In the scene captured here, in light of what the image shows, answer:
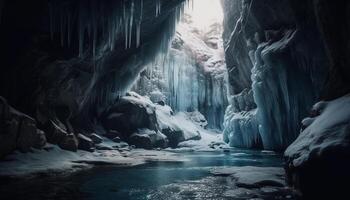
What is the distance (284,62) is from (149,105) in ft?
60.6

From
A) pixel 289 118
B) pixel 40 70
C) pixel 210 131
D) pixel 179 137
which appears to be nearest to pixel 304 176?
pixel 40 70

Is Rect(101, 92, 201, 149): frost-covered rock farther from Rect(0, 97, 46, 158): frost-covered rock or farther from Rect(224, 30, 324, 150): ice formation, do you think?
Rect(0, 97, 46, 158): frost-covered rock

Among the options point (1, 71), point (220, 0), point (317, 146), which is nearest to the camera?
point (317, 146)

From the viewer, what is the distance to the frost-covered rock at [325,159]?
6.10 m

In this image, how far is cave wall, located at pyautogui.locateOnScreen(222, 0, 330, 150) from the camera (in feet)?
67.3

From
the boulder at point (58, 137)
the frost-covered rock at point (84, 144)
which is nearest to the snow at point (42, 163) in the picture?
the boulder at point (58, 137)

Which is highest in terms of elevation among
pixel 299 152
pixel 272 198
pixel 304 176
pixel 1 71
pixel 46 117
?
pixel 1 71

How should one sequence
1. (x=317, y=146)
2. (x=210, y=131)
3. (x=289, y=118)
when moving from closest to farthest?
(x=317, y=146), (x=289, y=118), (x=210, y=131)

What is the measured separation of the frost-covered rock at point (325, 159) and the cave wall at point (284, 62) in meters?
13.0

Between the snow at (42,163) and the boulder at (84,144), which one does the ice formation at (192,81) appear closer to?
the boulder at (84,144)

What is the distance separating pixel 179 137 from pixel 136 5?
2765 cm

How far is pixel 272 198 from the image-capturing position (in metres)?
7.54

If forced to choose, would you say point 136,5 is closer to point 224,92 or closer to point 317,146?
point 317,146

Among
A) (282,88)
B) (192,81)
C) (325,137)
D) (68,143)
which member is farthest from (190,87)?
(325,137)
